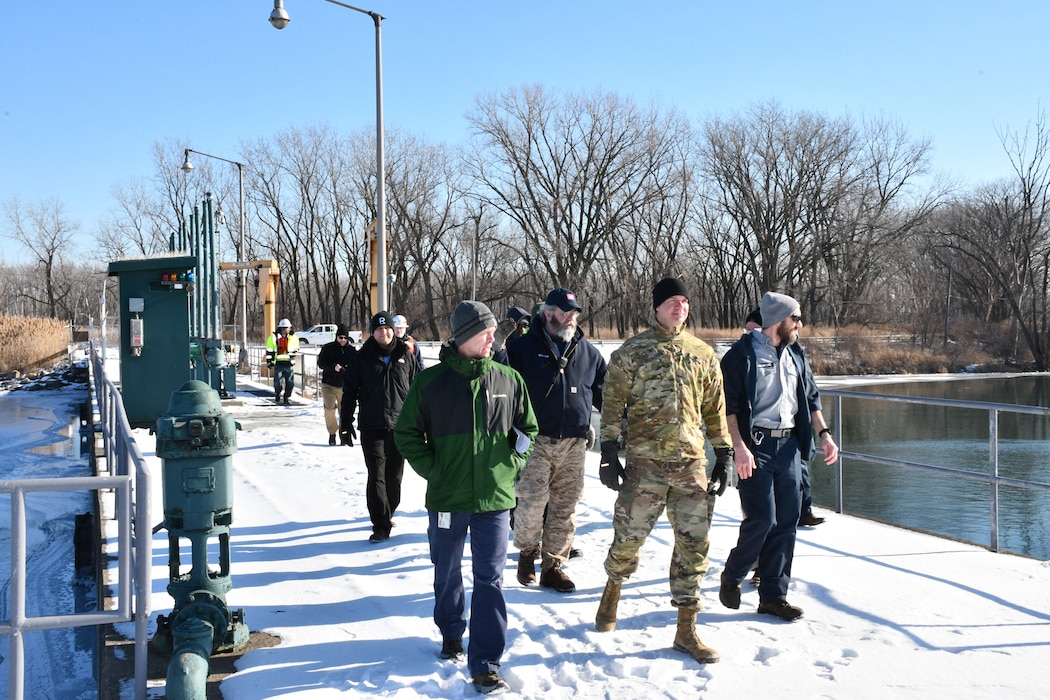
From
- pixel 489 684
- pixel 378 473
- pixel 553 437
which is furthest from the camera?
pixel 378 473

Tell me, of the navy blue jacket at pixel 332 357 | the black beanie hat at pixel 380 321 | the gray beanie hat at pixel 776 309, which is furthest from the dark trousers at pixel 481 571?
the navy blue jacket at pixel 332 357

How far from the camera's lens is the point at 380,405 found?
709cm

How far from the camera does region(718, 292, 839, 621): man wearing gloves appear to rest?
16.5 ft

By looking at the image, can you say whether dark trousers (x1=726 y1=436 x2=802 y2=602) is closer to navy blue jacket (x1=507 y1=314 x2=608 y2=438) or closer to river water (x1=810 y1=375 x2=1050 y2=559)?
navy blue jacket (x1=507 y1=314 x2=608 y2=438)

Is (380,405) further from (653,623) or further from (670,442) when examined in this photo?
(670,442)

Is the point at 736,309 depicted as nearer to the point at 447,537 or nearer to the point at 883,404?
the point at 883,404

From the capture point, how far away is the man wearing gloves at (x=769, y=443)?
5.02m

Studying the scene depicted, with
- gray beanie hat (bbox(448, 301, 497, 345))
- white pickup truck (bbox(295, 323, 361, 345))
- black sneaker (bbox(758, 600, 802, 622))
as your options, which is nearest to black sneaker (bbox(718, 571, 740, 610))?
black sneaker (bbox(758, 600, 802, 622))

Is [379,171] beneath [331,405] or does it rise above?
above

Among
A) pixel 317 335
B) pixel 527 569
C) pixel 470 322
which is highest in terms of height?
pixel 470 322

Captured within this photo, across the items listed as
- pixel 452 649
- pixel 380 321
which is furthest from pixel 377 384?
pixel 452 649

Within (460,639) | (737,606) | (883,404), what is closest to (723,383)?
(737,606)

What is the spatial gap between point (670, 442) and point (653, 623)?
1.20 meters

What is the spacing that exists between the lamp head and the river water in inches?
463
